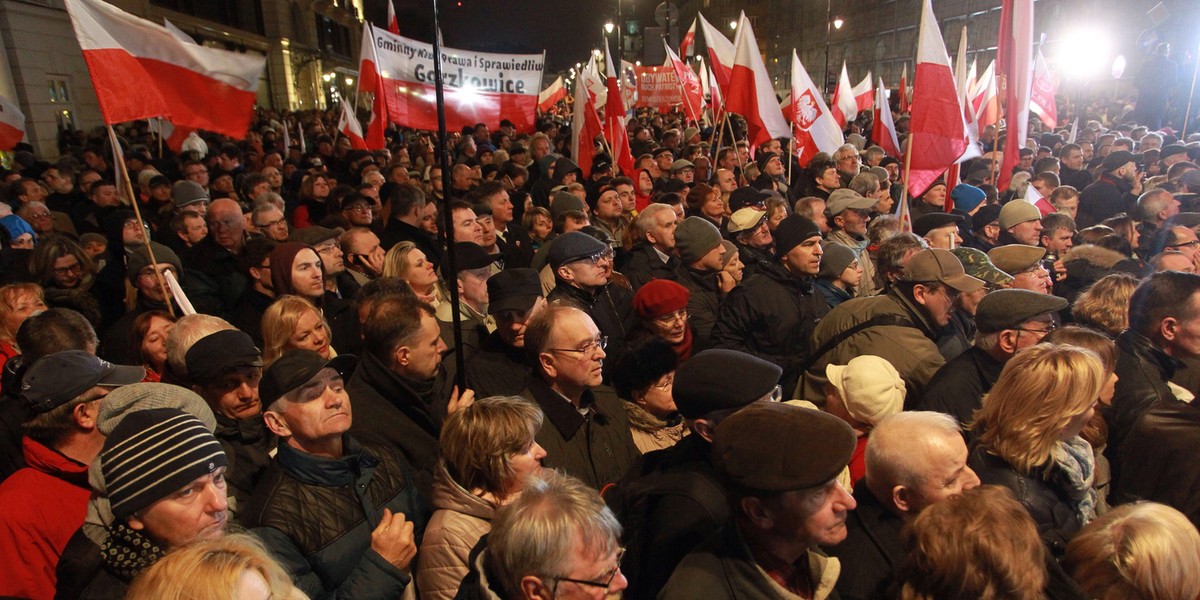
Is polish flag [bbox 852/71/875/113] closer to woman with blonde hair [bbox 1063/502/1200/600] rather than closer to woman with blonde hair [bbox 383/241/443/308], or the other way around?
woman with blonde hair [bbox 383/241/443/308]

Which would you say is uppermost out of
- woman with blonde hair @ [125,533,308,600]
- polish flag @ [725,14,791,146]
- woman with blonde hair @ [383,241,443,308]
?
polish flag @ [725,14,791,146]

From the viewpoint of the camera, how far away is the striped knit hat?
202cm

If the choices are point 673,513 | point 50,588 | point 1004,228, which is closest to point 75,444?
point 50,588

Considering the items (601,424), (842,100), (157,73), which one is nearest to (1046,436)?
(601,424)

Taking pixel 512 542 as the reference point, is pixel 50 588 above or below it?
below

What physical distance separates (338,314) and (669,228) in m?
2.53

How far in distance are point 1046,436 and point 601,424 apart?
5.45 feet

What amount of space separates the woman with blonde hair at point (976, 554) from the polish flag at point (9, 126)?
8721 mm

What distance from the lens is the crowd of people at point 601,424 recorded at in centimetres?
190

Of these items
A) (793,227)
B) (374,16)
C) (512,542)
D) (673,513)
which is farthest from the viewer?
(374,16)

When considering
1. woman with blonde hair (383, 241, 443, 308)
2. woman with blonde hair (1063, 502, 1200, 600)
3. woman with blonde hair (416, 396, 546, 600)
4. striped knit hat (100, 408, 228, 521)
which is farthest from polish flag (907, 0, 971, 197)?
striped knit hat (100, 408, 228, 521)

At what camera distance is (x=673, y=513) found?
215 cm

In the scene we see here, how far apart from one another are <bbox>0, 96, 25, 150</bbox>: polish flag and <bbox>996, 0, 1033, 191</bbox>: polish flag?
9.76 metres

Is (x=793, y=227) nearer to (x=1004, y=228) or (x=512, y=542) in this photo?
(x=1004, y=228)
